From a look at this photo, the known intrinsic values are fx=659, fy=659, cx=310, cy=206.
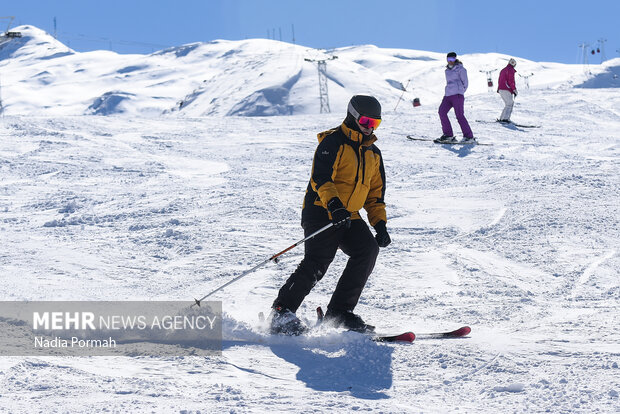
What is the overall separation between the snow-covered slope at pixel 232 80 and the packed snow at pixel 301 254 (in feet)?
305

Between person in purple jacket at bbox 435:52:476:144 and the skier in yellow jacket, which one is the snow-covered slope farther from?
the skier in yellow jacket

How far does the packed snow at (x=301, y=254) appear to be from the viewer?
9.91ft

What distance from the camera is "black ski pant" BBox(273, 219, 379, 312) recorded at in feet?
13.7

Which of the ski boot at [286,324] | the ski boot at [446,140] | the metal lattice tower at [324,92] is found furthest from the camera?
the metal lattice tower at [324,92]

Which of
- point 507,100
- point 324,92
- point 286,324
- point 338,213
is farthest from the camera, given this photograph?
point 324,92

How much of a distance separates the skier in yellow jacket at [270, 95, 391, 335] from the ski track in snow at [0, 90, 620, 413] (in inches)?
14.1

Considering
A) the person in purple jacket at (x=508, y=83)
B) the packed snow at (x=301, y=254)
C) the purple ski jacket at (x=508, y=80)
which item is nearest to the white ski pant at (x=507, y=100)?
the person in purple jacket at (x=508, y=83)

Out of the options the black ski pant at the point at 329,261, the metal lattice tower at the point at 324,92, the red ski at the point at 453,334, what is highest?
the metal lattice tower at the point at 324,92

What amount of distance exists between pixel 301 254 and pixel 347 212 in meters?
2.56

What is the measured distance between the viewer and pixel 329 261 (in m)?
4.24

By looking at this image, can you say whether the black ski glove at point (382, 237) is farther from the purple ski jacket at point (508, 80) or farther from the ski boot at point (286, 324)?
the purple ski jacket at point (508, 80)

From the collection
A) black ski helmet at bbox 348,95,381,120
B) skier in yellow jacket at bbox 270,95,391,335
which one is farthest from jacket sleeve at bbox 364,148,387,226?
black ski helmet at bbox 348,95,381,120

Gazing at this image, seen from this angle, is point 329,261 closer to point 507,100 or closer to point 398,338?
point 398,338

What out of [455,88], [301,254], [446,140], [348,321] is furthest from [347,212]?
[446,140]
